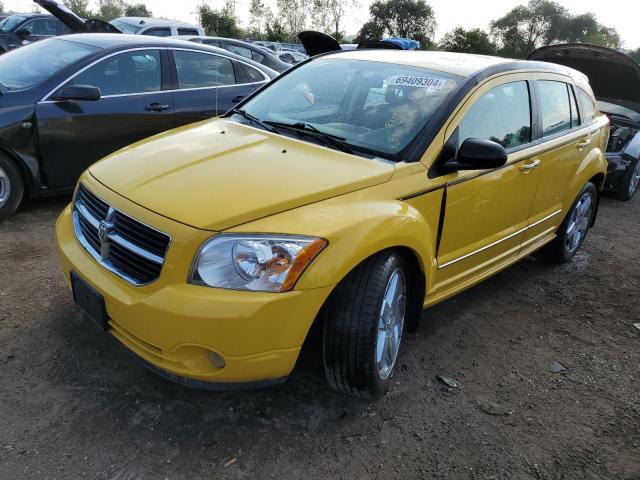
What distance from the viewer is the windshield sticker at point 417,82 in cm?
305

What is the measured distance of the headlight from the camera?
212cm

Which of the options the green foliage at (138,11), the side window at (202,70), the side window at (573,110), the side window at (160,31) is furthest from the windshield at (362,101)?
the green foliage at (138,11)

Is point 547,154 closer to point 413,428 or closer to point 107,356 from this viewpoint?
point 413,428

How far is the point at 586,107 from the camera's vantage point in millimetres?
4426

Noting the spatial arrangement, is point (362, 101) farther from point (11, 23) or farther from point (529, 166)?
point (11, 23)

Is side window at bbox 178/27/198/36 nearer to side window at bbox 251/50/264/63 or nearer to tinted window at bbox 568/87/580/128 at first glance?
side window at bbox 251/50/264/63

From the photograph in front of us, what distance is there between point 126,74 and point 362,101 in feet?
9.36

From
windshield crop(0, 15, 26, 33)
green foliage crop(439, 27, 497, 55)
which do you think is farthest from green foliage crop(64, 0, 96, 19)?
windshield crop(0, 15, 26, 33)

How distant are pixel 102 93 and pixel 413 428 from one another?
3992 mm

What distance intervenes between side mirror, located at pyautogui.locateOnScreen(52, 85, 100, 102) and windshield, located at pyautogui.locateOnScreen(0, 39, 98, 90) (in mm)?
229

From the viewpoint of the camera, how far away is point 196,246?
2137 millimetres

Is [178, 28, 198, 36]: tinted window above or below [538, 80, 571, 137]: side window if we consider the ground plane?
below

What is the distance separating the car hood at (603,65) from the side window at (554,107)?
3.23 meters

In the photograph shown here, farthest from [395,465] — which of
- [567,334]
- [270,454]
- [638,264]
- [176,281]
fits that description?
[638,264]
